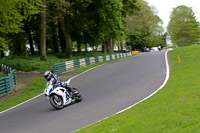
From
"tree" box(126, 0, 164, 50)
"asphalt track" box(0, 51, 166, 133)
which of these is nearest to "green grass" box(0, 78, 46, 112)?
"asphalt track" box(0, 51, 166, 133)

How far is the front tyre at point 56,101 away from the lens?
409 inches

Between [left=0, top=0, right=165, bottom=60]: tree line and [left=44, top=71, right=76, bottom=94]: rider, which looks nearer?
[left=44, top=71, right=76, bottom=94]: rider

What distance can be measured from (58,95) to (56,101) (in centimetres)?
27

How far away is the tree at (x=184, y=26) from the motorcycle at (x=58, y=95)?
259 feet

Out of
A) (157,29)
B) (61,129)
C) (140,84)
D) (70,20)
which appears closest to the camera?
(61,129)

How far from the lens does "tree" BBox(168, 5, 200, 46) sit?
8388cm

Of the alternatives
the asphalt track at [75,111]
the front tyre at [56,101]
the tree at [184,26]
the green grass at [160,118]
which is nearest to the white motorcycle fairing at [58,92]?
the front tyre at [56,101]

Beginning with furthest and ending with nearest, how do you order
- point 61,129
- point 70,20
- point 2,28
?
point 70,20, point 2,28, point 61,129

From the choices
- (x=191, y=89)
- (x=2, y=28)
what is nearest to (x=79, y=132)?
(x=191, y=89)

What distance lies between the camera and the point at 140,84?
526 inches

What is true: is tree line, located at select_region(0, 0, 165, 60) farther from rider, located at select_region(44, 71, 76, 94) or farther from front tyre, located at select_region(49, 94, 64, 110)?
front tyre, located at select_region(49, 94, 64, 110)

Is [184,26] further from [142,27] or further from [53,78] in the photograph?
[53,78]

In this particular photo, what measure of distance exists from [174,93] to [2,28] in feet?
52.7

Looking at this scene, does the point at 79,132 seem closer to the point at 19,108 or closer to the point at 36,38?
the point at 19,108
